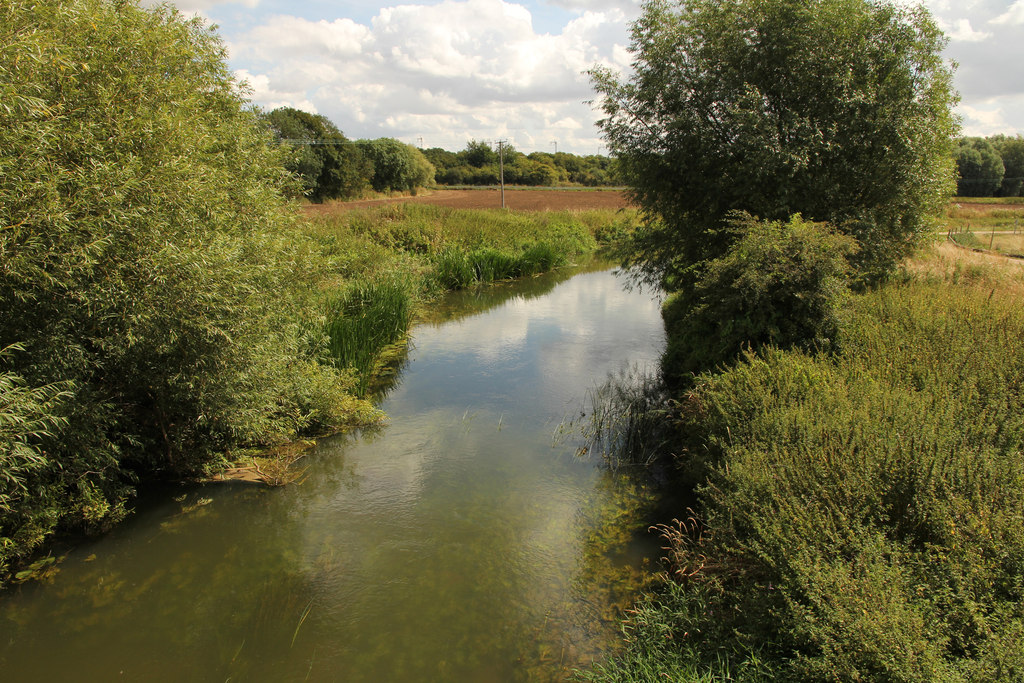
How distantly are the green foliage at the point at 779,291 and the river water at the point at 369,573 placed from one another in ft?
8.41

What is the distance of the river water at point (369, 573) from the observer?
4621 mm

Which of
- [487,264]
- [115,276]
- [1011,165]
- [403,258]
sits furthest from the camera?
[1011,165]

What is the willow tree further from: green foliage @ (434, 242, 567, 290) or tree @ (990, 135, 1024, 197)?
tree @ (990, 135, 1024, 197)

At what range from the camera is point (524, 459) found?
7918 mm

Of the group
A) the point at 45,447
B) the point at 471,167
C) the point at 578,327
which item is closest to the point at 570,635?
the point at 45,447

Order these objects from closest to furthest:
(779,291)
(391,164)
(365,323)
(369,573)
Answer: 1. (369,573)
2. (779,291)
3. (365,323)
4. (391,164)

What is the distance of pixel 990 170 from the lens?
5422cm

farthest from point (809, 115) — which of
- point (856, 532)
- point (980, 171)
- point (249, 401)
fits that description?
point (980, 171)

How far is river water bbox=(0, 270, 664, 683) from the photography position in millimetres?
4621

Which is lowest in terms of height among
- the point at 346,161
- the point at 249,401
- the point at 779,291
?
the point at 249,401

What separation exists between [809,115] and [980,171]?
59754 millimetres

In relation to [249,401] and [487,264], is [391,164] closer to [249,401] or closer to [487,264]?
[487,264]

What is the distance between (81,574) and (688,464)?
6.04 meters

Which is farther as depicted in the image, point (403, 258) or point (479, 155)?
point (479, 155)
